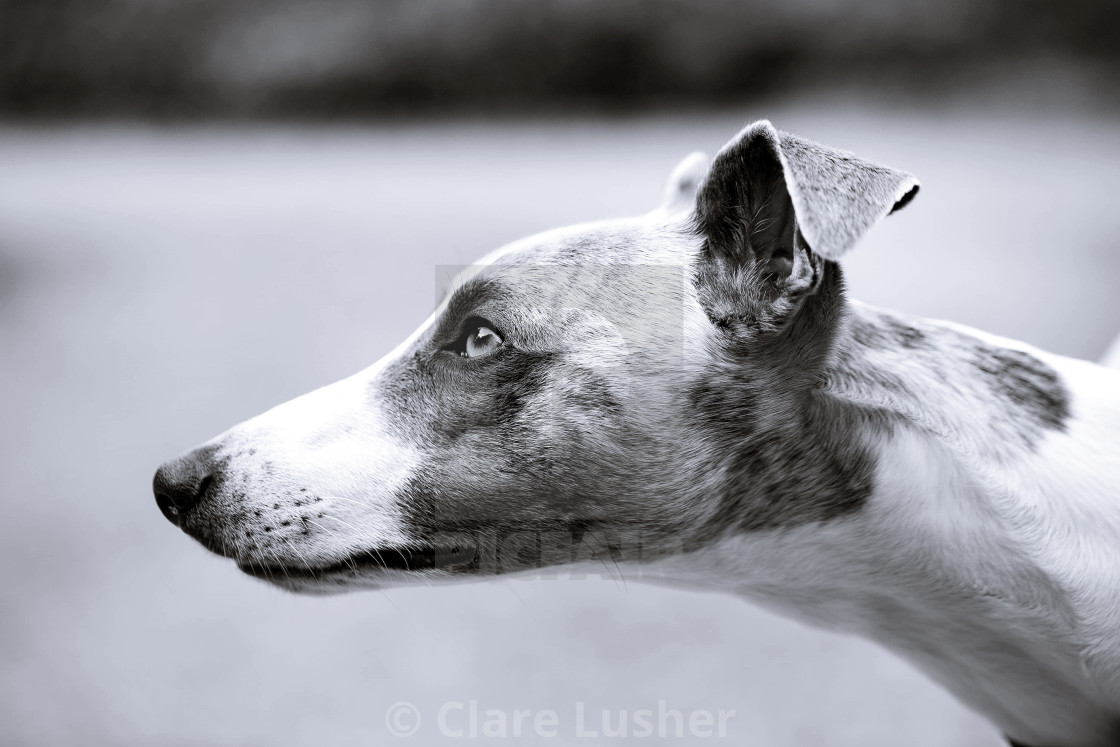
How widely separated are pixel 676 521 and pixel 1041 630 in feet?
1.68

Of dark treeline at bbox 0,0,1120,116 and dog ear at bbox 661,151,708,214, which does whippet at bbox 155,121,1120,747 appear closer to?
dog ear at bbox 661,151,708,214

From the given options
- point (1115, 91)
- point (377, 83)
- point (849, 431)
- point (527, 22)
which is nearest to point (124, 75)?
point (377, 83)

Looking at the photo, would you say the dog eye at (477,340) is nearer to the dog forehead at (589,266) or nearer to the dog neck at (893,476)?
the dog forehead at (589,266)

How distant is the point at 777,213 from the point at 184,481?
2.82ft

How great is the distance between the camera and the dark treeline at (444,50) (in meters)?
3.73

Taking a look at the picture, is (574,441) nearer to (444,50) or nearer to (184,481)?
(184,481)

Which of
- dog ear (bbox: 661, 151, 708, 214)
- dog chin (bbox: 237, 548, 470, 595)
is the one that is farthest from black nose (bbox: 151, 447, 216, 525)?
dog ear (bbox: 661, 151, 708, 214)

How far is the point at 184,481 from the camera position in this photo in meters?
1.24

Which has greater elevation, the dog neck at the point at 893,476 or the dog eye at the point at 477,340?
the dog eye at the point at 477,340

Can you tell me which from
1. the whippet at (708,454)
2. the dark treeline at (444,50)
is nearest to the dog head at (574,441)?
the whippet at (708,454)

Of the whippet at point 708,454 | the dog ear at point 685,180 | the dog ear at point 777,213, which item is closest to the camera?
the dog ear at point 777,213

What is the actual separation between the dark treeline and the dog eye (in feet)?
9.03

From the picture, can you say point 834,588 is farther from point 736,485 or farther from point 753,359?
point 753,359

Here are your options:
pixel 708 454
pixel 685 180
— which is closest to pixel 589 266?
pixel 708 454
